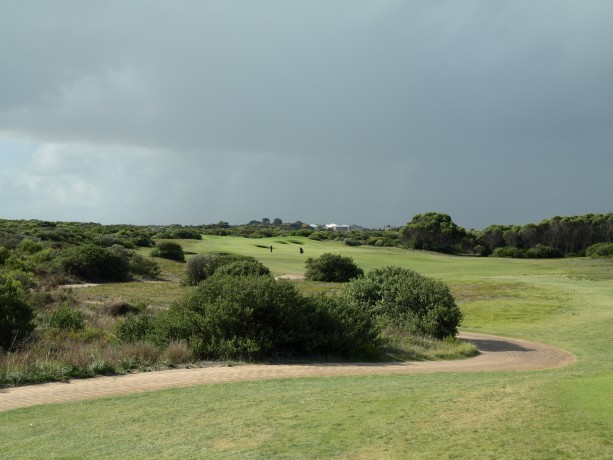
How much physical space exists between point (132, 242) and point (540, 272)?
38.7 meters

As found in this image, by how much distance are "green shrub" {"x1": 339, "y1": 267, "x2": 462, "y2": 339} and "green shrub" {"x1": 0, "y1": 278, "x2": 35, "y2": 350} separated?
1007 cm

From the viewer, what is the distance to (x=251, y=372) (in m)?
15.0

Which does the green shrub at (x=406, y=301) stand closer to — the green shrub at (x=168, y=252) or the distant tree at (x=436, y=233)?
the green shrub at (x=168, y=252)

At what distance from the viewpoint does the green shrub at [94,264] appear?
143 feet

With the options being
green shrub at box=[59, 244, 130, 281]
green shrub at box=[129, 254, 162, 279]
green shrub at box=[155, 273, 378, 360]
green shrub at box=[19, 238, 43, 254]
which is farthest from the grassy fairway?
green shrub at box=[19, 238, 43, 254]

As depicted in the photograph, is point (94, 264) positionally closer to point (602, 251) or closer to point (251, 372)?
point (251, 372)

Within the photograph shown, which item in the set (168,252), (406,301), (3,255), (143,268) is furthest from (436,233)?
(406,301)

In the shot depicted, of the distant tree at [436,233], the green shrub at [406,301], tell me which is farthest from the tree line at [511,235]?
the green shrub at [406,301]

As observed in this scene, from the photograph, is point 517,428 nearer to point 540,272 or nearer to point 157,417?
point 157,417

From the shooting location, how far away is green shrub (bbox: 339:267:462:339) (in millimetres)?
24234

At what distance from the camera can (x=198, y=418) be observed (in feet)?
30.5

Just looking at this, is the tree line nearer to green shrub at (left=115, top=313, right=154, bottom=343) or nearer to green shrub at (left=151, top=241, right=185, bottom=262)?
green shrub at (left=151, top=241, right=185, bottom=262)

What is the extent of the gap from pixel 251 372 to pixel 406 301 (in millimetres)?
11570

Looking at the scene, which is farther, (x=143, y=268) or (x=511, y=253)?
(x=511, y=253)
